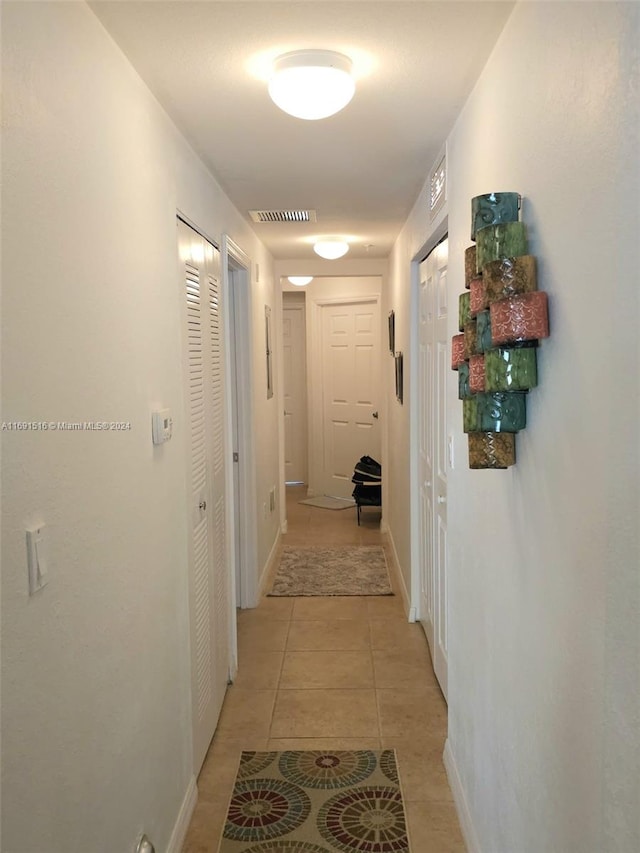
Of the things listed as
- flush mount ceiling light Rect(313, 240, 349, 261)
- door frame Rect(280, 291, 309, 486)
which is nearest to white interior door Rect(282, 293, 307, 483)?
door frame Rect(280, 291, 309, 486)

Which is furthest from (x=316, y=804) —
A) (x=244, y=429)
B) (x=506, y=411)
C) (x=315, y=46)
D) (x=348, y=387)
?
(x=348, y=387)

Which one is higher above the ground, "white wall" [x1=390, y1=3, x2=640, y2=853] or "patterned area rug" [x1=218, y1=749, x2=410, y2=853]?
"white wall" [x1=390, y1=3, x2=640, y2=853]

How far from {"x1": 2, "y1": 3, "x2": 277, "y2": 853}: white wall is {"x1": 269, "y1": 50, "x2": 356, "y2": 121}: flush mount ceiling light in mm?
392

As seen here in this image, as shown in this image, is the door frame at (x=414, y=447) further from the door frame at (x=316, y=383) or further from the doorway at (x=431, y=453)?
the door frame at (x=316, y=383)

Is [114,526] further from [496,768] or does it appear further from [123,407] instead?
[496,768]

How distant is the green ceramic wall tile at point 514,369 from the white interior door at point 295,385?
21.5ft

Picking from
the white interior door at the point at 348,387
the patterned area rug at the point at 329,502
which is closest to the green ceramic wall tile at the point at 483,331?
the white interior door at the point at 348,387

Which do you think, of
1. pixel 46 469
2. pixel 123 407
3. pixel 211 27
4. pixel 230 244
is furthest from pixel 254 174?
pixel 46 469

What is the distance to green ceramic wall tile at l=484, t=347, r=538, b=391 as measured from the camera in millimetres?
1395

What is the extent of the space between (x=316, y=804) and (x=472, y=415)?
5.32 ft

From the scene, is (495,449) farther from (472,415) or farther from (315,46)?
(315,46)

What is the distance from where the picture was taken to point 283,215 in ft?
12.6

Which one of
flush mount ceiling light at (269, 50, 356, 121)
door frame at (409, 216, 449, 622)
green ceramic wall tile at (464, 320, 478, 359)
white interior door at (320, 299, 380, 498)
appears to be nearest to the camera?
green ceramic wall tile at (464, 320, 478, 359)

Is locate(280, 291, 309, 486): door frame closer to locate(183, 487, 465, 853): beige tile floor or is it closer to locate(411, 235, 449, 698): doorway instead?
locate(183, 487, 465, 853): beige tile floor
